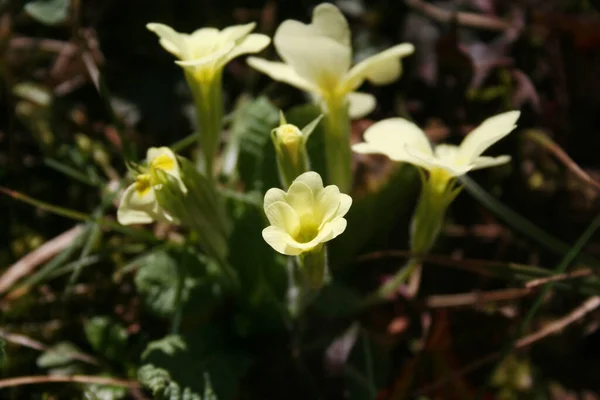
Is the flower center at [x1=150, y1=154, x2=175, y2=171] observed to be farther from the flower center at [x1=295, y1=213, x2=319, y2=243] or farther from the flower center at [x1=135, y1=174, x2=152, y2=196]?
the flower center at [x1=295, y1=213, x2=319, y2=243]

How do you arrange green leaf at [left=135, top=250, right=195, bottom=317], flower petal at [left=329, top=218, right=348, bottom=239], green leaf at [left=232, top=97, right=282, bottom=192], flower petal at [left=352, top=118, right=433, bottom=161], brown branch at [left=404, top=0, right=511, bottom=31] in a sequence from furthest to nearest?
brown branch at [left=404, top=0, right=511, bottom=31], green leaf at [left=232, top=97, right=282, bottom=192], green leaf at [left=135, top=250, right=195, bottom=317], flower petal at [left=352, top=118, right=433, bottom=161], flower petal at [left=329, top=218, right=348, bottom=239]

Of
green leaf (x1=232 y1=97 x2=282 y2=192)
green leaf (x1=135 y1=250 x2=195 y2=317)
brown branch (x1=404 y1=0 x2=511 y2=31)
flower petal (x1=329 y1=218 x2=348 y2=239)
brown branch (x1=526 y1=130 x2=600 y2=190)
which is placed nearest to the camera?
flower petal (x1=329 y1=218 x2=348 y2=239)

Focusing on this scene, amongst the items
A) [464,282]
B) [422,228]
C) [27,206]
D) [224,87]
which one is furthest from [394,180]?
[27,206]

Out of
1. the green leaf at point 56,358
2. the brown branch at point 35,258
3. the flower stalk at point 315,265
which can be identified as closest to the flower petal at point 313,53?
→ the flower stalk at point 315,265

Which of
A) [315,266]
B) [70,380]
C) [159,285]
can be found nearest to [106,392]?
[70,380]

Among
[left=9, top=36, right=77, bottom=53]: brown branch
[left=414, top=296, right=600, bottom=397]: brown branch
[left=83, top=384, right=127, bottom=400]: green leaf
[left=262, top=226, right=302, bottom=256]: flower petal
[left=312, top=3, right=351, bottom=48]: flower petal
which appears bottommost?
[left=414, top=296, right=600, bottom=397]: brown branch

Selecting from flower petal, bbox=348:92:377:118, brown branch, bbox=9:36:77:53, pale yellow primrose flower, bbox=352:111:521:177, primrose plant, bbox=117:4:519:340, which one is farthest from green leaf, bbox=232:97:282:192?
brown branch, bbox=9:36:77:53

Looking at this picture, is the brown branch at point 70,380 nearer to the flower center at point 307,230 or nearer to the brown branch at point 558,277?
the flower center at point 307,230

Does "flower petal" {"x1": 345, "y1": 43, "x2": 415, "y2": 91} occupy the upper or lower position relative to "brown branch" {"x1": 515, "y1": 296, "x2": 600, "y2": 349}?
upper
